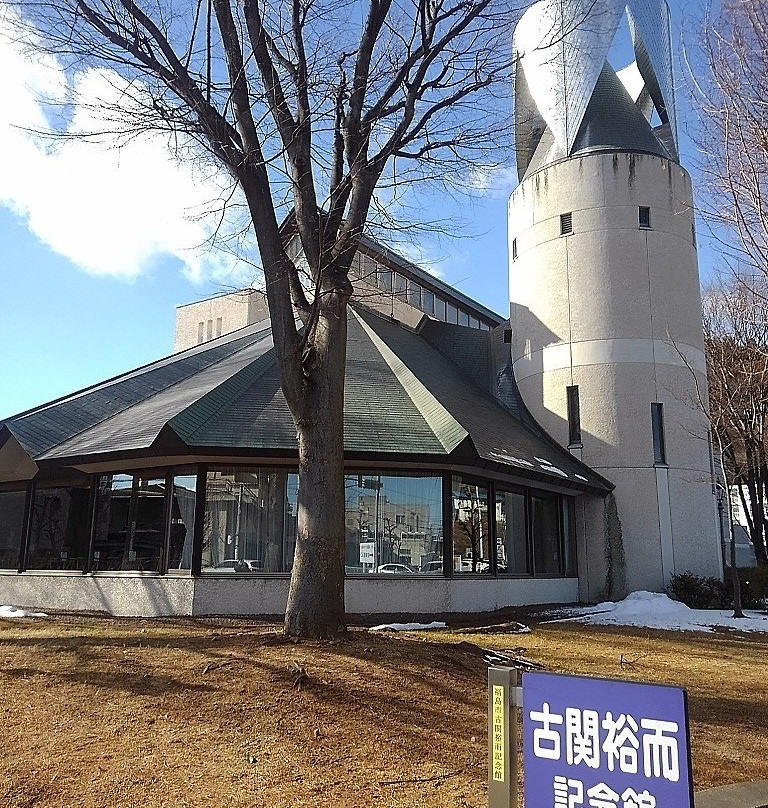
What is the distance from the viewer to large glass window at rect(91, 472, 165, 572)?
46.4 feet

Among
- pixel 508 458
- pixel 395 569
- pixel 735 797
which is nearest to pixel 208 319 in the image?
pixel 508 458

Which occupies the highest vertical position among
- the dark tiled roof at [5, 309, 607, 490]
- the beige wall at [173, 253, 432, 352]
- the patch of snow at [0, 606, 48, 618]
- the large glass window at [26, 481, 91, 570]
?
the beige wall at [173, 253, 432, 352]

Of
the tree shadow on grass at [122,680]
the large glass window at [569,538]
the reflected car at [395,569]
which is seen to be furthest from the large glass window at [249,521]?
the large glass window at [569,538]

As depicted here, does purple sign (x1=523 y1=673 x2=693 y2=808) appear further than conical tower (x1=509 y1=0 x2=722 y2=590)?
No

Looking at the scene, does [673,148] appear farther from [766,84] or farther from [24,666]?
[24,666]

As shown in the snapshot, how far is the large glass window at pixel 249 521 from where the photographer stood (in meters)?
13.9

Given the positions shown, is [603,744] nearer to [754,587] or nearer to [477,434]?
[477,434]

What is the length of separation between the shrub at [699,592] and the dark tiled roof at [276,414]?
303 centimetres

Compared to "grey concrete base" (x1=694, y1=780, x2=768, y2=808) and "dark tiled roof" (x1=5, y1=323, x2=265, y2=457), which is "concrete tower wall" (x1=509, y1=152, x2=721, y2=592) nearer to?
"dark tiled roof" (x1=5, y1=323, x2=265, y2=457)

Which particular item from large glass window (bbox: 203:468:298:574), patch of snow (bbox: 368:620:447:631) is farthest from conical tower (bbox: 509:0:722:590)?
large glass window (bbox: 203:468:298:574)

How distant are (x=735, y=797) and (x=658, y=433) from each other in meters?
16.5

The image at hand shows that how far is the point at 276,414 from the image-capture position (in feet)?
47.8

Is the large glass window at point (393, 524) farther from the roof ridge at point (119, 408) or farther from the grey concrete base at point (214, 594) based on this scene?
the roof ridge at point (119, 408)

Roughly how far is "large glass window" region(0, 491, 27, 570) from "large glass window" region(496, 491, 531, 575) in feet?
33.2
